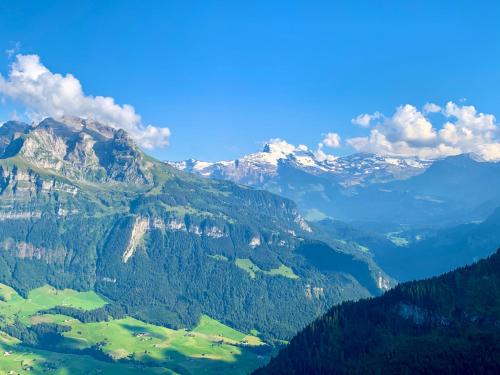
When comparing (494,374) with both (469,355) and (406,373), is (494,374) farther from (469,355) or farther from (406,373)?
(406,373)

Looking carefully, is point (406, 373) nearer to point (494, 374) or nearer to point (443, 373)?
point (443, 373)

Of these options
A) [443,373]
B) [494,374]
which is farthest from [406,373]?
[494,374]

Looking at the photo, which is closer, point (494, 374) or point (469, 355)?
point (494, 374)

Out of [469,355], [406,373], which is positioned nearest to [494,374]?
[469,355]
